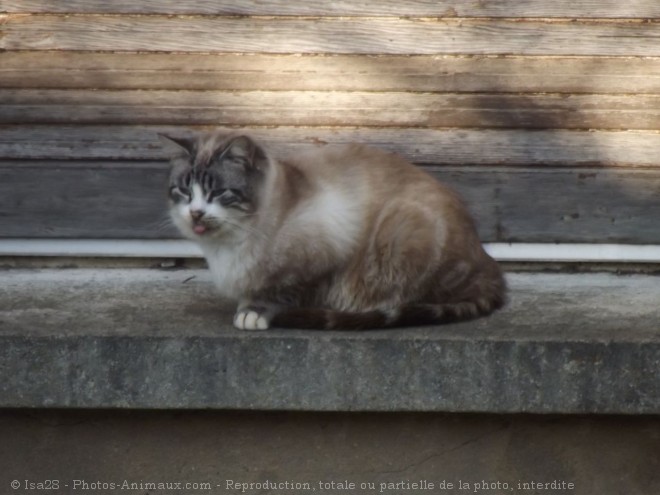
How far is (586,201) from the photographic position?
4340 millimetres

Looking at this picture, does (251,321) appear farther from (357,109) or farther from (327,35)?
(327,35)

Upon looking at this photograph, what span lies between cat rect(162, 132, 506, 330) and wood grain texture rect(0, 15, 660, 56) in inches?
34.5

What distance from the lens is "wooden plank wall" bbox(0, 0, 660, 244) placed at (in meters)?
4.22

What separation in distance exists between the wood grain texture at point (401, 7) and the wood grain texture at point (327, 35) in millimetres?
30

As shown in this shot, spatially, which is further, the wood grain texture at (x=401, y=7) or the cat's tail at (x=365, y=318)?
the wood grain texture at (x=401, y=7)

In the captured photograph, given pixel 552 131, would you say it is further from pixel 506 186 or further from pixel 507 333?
pixel 507 333

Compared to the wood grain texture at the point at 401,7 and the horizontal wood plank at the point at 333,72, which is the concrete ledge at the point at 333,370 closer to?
the horizontal wood plank at the point at 333,72

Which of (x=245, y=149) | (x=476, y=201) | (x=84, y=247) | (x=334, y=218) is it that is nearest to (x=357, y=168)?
(x=334, y=218)

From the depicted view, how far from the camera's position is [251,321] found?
3307 millimetres

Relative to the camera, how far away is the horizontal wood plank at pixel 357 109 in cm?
429

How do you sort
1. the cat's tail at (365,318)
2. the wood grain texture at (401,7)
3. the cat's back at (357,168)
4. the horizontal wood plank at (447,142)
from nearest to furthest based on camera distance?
the cat's tail at (365,318)
the cat's back at (357,168)
the wood grain texture at (401,7)
the horizontal wood plank at (447,142)

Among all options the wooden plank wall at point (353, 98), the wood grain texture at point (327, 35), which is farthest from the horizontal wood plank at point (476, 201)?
the wood grain texture at point (327, 35)

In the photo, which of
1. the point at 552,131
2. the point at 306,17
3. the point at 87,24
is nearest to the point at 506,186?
the point at 552,131

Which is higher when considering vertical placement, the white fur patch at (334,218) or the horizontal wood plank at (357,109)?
the horizontal wood plank at (357,109)
